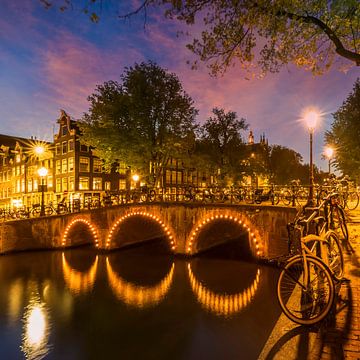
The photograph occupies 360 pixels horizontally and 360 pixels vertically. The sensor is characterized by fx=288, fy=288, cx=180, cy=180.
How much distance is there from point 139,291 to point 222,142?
2383 cm

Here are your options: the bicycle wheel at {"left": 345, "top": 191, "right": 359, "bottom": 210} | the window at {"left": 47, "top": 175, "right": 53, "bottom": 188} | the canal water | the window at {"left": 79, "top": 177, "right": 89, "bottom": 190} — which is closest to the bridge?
the canal water

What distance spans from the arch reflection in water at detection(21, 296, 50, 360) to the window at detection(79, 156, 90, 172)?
28721 mm

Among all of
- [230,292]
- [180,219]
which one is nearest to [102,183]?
[180,219]

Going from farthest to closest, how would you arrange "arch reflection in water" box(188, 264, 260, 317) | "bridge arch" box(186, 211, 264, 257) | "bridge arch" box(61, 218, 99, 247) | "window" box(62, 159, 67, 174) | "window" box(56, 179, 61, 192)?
"window" box(56, 179, 61, 192) → "window" box(62, 159, 67, 174) → "bridge arch" box(61, 218, 99, 247) → "bridge arch" box(186, 211, 264, 257) → "arch reflection in water" box(188, 264, 260, 317)

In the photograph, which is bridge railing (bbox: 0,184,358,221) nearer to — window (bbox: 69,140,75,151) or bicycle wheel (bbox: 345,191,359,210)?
bicycle wheel (bbox: 345,191,359,210)

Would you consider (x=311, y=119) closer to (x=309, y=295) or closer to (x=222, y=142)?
(x=309, y=295)

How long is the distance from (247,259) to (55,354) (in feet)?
46.1

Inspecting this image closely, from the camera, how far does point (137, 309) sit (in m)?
13.6

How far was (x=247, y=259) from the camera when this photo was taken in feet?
68.0

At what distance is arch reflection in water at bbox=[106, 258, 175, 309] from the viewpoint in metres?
14.4

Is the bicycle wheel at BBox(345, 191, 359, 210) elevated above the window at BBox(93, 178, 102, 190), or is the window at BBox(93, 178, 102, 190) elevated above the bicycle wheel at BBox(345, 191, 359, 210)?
the window at BBox(93, 178, 102, 190)

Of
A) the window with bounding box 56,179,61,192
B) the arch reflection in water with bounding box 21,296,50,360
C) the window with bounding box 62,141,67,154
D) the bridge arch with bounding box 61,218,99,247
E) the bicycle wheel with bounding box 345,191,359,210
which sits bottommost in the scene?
the arch reflection in water with bounding box 21,296,50,360

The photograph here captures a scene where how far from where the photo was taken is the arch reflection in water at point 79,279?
16.7 m

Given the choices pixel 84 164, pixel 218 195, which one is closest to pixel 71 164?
pixel 84 164
